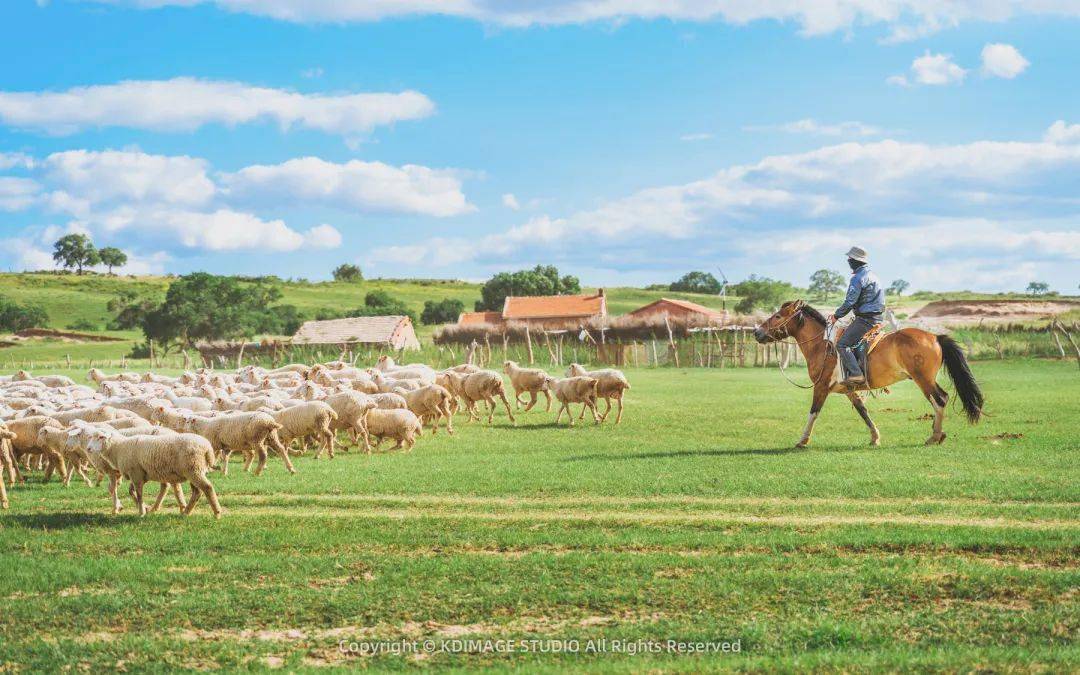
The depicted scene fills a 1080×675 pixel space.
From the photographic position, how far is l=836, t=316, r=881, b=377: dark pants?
17688mm

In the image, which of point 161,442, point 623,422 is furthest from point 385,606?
point 623,422

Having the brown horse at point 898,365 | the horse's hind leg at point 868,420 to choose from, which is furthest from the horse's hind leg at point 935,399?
the horse's hind leg at point 868,420

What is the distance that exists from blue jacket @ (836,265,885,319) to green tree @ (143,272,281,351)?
2949 inches

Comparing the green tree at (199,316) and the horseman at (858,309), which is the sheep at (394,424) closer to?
the horseman at (858,309)

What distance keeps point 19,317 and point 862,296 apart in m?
104

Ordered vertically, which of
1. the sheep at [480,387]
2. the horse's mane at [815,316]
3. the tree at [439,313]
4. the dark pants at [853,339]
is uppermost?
the tree at [439,313]

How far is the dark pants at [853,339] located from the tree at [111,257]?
148 m

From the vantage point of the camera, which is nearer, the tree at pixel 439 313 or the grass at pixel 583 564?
the grass at pixel 583 564

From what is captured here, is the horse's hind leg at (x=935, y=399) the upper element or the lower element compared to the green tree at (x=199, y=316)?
lower

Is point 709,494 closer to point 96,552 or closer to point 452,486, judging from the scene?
point 452,486

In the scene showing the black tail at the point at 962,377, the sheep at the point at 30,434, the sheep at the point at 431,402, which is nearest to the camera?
the sheep at the point at 30,434

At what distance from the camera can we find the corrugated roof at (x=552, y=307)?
85.2 m

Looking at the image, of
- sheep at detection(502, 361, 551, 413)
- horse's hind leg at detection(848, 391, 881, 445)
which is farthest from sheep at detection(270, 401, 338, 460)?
horse's hind leg at detection(848, 391, 881, 445)

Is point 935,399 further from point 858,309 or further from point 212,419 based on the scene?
point 212,419
